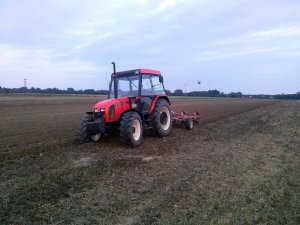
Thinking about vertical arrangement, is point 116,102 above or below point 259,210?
above

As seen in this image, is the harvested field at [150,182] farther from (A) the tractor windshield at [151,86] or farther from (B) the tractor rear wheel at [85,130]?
(A) the tractor windshield at [151,86]

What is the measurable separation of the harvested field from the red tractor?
0.44 m

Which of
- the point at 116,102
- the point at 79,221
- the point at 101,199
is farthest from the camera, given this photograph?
the point at 116,102

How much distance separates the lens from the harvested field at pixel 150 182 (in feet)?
16.8

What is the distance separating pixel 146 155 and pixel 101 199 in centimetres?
347

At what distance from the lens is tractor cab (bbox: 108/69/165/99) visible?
11.3 m

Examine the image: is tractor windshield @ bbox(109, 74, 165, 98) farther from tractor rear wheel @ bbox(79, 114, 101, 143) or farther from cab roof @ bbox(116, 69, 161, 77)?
tractor rear wheel @ bbox(79, 114, 101, 143)

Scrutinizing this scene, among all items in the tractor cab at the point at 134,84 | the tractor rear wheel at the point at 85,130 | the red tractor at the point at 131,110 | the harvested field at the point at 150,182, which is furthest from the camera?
the tractor cab at the point at 134,84

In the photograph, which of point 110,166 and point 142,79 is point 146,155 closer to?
point 110,166

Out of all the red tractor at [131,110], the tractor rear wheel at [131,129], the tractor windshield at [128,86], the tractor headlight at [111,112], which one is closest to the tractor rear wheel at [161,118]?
the red tractor at [131,110]

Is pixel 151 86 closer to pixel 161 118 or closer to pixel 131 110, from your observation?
pixel 161 118

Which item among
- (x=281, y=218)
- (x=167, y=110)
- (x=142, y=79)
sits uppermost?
(x=142, y=79)

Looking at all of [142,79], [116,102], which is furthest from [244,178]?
[142,79]

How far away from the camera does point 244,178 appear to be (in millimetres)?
6965
